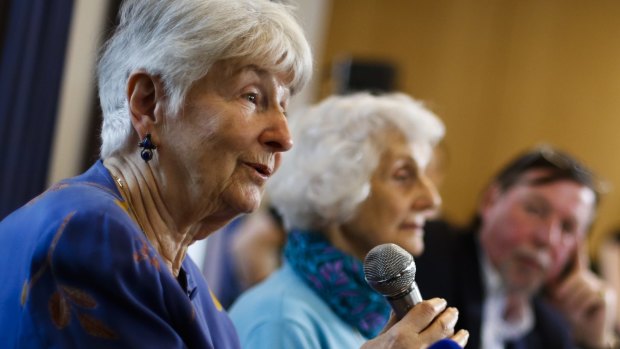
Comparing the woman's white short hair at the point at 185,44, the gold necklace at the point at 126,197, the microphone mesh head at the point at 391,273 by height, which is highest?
the woman's white short hair at the point at 185,44

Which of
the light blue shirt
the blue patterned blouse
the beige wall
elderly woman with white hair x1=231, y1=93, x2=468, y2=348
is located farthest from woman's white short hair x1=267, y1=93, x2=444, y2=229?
the beige wall

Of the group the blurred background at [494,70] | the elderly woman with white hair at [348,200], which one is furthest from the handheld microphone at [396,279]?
the blurred background at [494,70]

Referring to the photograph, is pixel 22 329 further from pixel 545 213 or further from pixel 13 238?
pixel 545 213

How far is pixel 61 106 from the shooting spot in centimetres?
330

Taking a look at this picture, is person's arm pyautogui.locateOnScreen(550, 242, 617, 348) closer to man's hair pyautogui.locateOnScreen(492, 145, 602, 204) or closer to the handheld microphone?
man's hair pyautogui.locateOnScreen(492, 145, 602, 204)

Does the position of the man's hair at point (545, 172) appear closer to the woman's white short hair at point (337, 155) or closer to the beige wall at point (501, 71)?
the woman's white short hair at point (337, 155)

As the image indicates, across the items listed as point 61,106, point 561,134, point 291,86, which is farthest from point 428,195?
point 561,134

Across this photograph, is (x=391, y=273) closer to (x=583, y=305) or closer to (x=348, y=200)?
(x=348, y=200)

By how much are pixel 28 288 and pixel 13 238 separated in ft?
0.35

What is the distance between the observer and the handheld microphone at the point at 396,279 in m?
1.45

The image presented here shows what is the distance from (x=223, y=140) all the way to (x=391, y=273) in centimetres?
35

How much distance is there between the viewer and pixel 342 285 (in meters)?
2.05

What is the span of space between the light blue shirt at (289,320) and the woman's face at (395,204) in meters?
0.20

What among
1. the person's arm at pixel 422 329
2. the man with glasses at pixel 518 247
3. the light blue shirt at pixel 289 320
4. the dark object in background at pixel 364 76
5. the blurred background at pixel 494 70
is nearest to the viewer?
the person's arm at pixel 422 329
